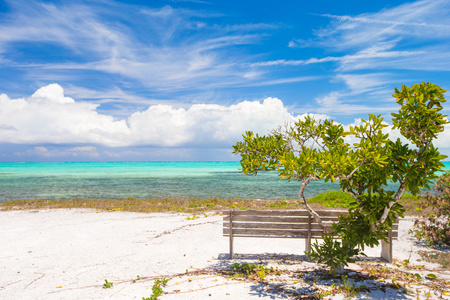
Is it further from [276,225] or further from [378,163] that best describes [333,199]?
[378,163]

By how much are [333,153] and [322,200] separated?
665 inches

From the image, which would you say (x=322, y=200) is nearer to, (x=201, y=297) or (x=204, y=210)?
(x=204, y=210)

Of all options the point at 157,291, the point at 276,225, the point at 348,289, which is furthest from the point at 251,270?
the point at 157,291

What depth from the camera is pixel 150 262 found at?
8.30 m

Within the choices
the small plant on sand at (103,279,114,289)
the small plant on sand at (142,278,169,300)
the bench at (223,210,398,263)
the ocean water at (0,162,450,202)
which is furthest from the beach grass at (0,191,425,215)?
the small plant on sand at (142,278,169,300)

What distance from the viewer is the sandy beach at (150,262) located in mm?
6214

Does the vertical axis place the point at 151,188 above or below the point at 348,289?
below

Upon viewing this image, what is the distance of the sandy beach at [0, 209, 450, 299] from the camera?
20.4ft

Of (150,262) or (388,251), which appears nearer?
(388,251)

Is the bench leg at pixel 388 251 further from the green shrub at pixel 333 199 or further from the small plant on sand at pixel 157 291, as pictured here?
the green shrub at pixel 333 199

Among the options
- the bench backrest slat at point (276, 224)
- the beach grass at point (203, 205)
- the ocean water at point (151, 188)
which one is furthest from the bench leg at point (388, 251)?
the beach grass at point (203, 205)

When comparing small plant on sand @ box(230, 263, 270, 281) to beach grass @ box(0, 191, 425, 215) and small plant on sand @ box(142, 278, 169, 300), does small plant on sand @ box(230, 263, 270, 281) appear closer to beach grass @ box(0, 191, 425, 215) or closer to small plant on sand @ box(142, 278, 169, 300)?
small plant on sand @ box(142, 278, 169, 300)

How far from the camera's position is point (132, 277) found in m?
7.16

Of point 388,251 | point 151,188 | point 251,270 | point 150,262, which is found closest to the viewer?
point 251,270
